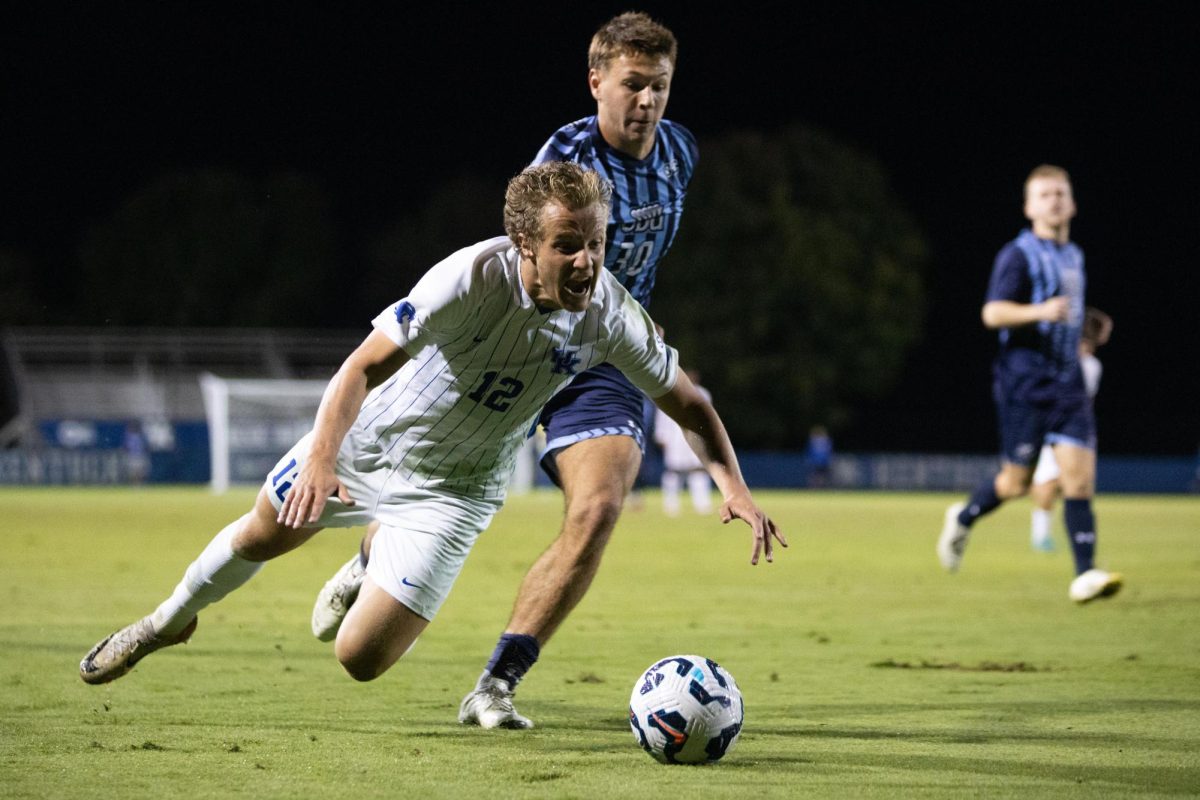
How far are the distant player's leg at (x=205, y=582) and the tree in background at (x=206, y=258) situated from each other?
56835 mm

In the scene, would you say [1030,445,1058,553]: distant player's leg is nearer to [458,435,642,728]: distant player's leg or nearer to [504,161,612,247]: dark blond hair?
[458,435,642,728]: distant player's leg

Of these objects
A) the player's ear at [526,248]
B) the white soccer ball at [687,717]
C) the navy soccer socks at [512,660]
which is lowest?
the navy soccer socks at [512,660]

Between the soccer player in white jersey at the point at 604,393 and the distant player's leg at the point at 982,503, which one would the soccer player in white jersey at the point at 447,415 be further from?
the distant player's leg at the point at 982,503

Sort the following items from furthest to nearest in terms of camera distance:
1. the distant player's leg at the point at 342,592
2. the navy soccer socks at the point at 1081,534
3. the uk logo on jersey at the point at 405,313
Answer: the navy soccer socks at the point at 1081,534 → the distant player's leg at the point at 342,592 → the uk logo on jersey at the point at 405,313

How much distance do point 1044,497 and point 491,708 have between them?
11.5 meters

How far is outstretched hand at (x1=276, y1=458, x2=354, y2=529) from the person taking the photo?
15.3 ft

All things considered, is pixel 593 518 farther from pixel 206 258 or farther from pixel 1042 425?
pixel 206 258

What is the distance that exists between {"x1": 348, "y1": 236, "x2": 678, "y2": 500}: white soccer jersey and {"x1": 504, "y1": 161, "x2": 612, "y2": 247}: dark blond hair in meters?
0.15

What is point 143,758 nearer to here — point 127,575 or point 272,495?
point 272,495

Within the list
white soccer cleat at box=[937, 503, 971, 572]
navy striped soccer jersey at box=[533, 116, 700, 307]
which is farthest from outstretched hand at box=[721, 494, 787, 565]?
white soccer cleat at box=[937, 503, 971, 572]

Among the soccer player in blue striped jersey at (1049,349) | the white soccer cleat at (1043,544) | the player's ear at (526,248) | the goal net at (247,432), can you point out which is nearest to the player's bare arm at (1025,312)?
the soccer player in blue striped jersey at (1049,349)

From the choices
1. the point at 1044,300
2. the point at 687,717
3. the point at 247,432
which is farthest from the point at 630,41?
the point at 247,432

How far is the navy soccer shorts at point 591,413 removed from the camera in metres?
6.23

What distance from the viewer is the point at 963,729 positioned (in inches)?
223
